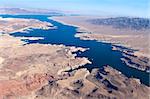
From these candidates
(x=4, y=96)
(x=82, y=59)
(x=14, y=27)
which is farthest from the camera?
(x=14, y=27)

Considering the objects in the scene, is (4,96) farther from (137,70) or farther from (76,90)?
(137,70)

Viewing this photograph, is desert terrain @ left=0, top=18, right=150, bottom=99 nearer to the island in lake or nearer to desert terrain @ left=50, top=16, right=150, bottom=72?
the island in lake

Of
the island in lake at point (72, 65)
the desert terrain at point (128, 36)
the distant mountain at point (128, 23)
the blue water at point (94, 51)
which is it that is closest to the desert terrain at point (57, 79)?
the island in lake at point (72, 65)

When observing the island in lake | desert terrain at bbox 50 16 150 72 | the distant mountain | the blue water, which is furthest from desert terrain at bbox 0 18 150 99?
the distant mountain

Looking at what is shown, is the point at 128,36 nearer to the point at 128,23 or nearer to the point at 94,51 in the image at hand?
the point at 128,23

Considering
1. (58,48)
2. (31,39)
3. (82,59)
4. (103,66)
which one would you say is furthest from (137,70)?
(31,39)

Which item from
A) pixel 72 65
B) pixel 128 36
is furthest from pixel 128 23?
pixel 72 65

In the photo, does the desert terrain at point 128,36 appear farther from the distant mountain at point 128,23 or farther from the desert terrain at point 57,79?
the desert terrain at point 57,79

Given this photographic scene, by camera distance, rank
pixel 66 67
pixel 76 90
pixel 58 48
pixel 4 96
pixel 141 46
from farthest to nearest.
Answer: pixel 141 46, pixel 58 48, pixel 66 67, pixel 76 90, pixel 4 96
